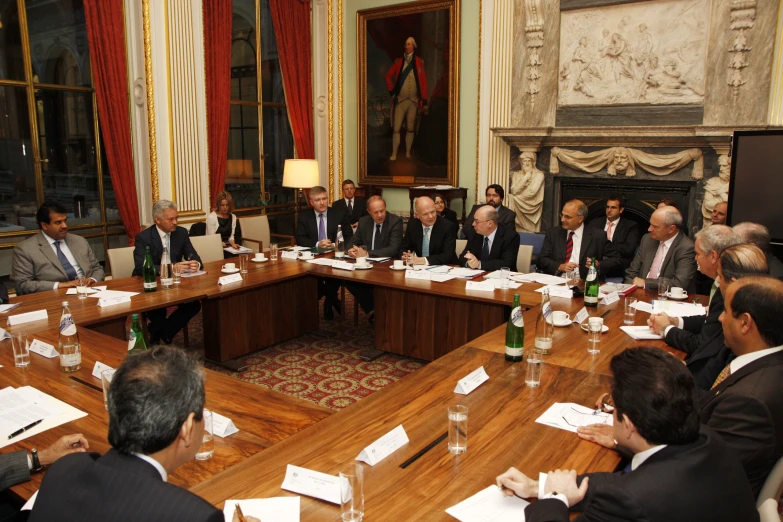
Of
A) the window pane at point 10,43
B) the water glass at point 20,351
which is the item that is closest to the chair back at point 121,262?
the water glass at point 20,351

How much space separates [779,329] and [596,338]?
102cm

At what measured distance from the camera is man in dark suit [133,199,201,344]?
16.3 ft

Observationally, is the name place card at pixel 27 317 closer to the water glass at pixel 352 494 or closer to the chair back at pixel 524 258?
the water glass at pixel 352 494

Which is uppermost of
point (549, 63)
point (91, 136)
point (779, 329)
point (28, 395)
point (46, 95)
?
point (549, 63)

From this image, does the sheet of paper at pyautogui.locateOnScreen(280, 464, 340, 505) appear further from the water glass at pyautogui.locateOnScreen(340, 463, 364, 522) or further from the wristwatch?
the wristwatch

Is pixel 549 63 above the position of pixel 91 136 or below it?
above

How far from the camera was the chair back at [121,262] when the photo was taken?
5113 mm

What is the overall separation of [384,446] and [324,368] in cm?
303

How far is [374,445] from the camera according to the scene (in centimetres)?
194

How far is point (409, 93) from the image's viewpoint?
855 cm

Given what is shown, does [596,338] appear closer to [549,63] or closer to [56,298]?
[56,298]

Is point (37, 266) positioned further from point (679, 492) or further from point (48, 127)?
point (679, 492)

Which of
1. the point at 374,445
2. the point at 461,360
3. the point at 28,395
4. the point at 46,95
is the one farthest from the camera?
the point at 46,95

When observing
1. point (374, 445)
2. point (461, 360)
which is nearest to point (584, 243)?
point (461, 360)
